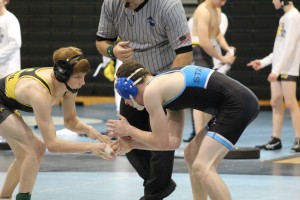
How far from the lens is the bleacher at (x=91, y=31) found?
13.8m

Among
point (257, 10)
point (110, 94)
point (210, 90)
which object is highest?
point (210, 90)

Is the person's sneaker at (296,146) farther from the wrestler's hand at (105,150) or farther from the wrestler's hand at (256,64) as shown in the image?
the wrestler's hand at (105,150)

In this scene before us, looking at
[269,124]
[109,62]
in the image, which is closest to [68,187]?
[109,62]

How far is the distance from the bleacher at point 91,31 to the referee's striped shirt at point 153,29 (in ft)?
25.6

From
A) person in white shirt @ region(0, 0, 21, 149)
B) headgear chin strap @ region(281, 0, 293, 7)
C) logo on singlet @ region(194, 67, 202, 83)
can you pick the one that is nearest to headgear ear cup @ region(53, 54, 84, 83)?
logo on singlet @ region(194, 67, 202, 83)

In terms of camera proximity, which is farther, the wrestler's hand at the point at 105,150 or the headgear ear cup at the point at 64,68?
the headgear ear cup at the point at 64,68

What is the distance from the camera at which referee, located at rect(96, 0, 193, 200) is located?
564 centimetres

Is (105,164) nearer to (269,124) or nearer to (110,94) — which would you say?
(269,124)

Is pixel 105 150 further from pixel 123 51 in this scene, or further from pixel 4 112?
pixel 4 112

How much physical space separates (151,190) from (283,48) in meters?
3.27

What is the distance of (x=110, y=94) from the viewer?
14195 mm

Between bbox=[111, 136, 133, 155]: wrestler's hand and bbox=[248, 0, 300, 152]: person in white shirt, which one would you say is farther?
bbox=[248, 0, 300, 152]: person in white shirt

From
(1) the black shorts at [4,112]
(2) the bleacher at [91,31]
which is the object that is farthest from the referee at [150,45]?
(2) the bleacher at [91,31]

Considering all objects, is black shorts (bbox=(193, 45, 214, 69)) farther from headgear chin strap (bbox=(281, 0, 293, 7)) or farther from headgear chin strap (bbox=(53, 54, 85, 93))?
headgear chin strap (bbox=(53, 54, 85, 93))
